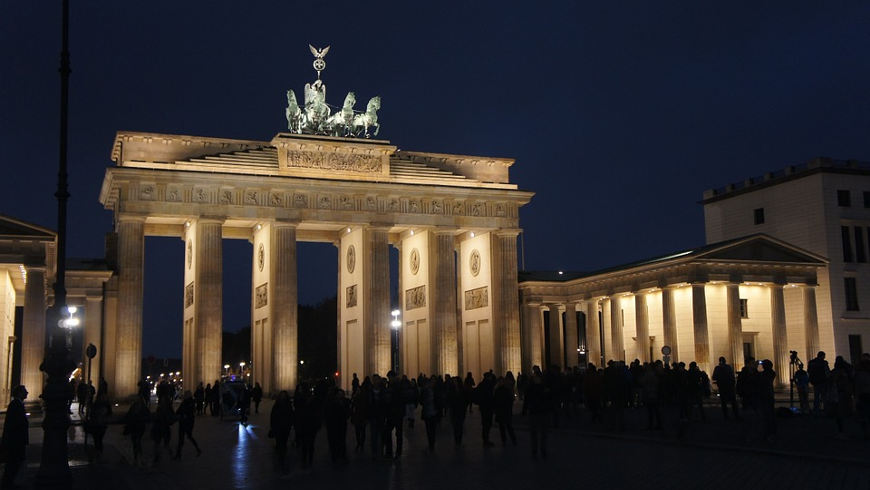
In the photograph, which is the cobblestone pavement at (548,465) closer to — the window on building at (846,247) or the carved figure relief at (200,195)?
the carved figure relief at (200,195)

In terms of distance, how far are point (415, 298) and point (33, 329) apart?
26.9m

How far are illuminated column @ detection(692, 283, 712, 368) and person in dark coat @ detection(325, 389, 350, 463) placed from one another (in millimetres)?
33813

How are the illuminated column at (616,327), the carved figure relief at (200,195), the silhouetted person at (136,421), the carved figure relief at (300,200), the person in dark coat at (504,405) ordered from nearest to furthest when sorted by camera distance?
1. the silhouetted person at (136,421)
2. the person in dark coat at (504,405)
3. the carved figure relief at (200,195)
4. the carved figure relief at (300,200)
5. the illuminated column at (616,327)

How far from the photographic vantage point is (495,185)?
2314 inches

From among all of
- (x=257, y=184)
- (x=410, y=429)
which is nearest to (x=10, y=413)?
(x=410, y=429)

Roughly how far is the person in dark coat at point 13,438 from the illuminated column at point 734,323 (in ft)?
138

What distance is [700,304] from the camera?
49.9 m

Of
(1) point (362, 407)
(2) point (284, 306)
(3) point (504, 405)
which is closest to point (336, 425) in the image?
(1) point (362, 407)

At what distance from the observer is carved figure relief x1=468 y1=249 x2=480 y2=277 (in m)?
60.4

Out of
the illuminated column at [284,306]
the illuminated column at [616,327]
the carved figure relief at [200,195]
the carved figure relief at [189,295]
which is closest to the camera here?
the carved figure relief at [200,195]

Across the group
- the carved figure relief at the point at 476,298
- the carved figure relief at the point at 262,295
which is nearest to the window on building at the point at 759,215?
the carved figure relief at the point at 476,298

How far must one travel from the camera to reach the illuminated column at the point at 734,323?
5075 centimetres

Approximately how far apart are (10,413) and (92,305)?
3363 cm

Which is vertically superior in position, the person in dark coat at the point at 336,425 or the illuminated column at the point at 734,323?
the illuminated column at the point at 734,323
